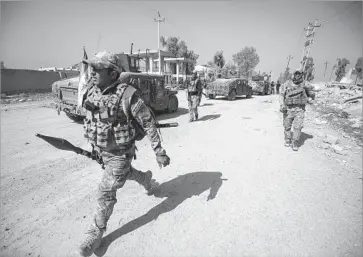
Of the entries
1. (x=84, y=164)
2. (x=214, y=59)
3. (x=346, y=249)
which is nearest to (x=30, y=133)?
(x=84, y=164)

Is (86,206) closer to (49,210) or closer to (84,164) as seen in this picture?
(49,210)

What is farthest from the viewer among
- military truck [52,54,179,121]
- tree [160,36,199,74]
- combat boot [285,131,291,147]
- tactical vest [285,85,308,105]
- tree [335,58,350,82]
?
tree [335,58,350,82]

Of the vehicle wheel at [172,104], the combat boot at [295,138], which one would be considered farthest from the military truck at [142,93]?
the combat boot at [295,138]

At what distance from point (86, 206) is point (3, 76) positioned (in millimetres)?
15637

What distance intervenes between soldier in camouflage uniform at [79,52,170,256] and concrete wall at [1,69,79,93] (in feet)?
41.2

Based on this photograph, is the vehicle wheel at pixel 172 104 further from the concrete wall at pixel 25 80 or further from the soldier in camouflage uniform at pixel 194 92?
the concrete wall at pixel 25 80

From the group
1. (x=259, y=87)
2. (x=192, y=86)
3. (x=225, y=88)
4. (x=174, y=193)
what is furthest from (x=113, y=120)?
(x=259, y=87)

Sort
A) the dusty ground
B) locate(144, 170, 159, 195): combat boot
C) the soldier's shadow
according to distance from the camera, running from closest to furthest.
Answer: the dusty ground, the soldier's shadow, locate(144, 170, 159, 195): combat boot

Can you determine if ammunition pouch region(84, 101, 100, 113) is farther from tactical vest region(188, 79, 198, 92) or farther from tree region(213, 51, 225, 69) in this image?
tree region(213, 51, 225, 69)

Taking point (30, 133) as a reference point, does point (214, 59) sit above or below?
above

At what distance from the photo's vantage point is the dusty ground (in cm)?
206

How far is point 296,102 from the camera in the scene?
4.64 m

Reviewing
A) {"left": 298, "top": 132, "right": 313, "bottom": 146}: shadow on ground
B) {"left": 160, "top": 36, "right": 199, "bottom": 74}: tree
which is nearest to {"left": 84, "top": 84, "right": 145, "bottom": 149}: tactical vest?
{"left": 298, "top": 132, "right": 313, "bottom": 146}: shadow on ground

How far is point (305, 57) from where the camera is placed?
27344 mm
